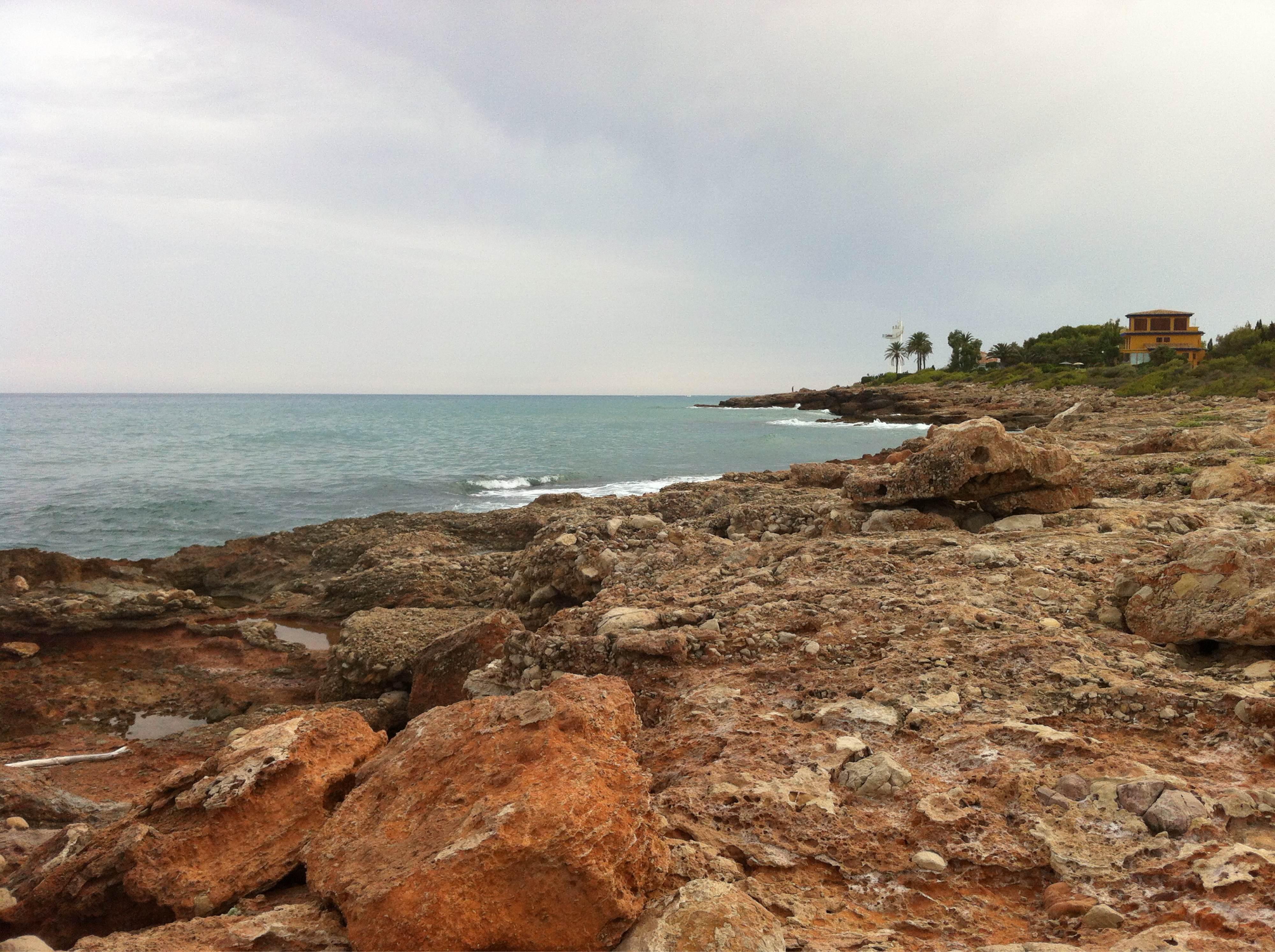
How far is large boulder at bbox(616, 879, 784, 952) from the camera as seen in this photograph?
2279mm

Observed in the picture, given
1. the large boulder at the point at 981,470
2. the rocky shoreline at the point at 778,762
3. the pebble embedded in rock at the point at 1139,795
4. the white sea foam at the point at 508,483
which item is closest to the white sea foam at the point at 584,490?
the white sea foam at the point at 508,483

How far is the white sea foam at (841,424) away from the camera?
60.6m

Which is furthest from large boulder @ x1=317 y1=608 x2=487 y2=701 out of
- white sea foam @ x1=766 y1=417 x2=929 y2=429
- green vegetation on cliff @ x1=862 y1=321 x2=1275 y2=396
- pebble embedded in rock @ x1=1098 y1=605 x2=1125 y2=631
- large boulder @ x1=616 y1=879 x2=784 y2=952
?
white sea foam @ x1=766 y1=417 x2=929 y2=429

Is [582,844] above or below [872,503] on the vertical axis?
below

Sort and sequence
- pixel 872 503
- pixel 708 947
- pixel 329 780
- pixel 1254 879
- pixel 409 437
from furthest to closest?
pixel 409 437, pixel 872 503, pixel 329 780, pixel 1254 879, pixel 708 947

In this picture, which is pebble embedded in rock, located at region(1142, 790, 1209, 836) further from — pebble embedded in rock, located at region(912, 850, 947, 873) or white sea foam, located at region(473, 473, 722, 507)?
white sea foam, located at region(473, 473, 722, 507)

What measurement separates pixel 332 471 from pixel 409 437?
26525 millimetres

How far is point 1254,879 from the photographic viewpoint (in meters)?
2.43

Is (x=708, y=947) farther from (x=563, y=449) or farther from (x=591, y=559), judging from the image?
(x=563, y=449)

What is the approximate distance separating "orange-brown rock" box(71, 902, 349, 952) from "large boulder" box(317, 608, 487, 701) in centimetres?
522

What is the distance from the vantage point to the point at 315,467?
39.2 metres

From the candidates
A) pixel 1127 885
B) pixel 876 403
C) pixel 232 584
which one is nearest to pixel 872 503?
→ pixel 1127 885

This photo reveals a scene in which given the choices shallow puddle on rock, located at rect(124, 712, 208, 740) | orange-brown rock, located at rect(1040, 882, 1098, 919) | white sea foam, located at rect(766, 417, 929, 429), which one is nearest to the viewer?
orange-brown rock, located at rect(1040, 882, 1098, 919)

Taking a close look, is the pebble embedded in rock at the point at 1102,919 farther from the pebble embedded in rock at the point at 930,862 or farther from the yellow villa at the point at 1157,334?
the yellow villa at the point at 1157,334
